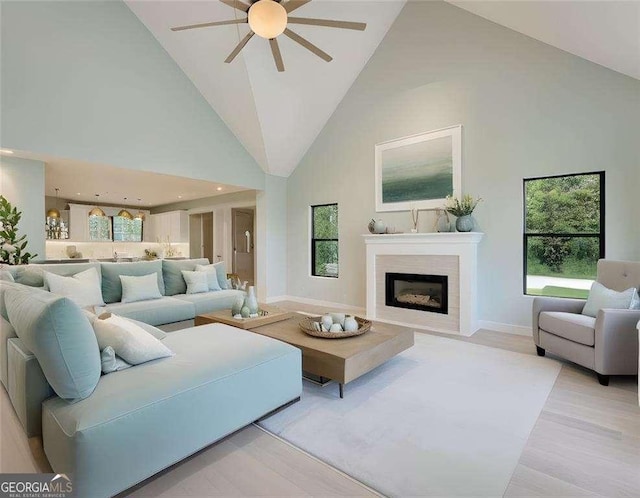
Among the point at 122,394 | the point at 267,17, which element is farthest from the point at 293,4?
the point at 122,394

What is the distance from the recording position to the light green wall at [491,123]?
367 cm

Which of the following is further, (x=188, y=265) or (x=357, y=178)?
(x=357, y=178)

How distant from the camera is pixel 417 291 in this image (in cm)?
506

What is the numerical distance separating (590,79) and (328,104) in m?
3.84

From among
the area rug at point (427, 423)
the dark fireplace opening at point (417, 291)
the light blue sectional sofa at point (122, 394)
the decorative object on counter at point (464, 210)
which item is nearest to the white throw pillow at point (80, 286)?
the light blue sectional sofa at point (122, 394)

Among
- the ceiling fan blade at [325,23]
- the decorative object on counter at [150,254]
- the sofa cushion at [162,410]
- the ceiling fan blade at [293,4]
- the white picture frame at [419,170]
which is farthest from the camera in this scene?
the decorative object on counter at [150,254]

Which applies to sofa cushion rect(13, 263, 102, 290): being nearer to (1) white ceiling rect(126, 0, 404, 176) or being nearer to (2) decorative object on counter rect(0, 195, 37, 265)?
(2) decorative object on counter rect(0, 195, 37, 265)

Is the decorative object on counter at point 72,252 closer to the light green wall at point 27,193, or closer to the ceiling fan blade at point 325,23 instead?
the light green wall at point 27,193

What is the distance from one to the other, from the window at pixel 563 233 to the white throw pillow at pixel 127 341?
14.5ft

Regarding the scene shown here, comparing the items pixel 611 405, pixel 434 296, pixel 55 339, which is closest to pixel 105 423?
pixel 55 339

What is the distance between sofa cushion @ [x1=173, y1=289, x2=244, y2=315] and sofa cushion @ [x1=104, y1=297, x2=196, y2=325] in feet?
0.40

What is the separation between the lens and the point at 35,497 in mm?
1490

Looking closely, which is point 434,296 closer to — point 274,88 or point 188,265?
point 188,265

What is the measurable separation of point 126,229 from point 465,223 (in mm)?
9758
